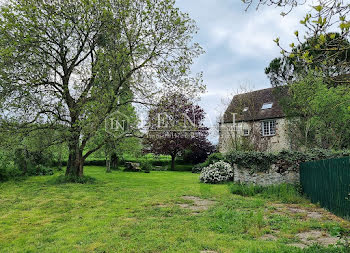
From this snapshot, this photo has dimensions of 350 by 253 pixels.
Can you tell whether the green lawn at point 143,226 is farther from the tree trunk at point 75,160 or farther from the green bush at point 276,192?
the tree trunk at point 75,160

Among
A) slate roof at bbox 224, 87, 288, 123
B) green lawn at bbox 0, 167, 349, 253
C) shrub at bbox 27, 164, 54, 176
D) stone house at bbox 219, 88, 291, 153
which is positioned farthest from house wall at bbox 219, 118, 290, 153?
green lawn at bbox 0, 167, 349, 253

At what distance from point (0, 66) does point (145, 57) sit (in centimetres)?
696

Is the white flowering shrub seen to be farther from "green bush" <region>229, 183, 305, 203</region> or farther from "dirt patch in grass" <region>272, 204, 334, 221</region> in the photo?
→ "dirt patch in grass" <region>272, 204, 334, 221</region>

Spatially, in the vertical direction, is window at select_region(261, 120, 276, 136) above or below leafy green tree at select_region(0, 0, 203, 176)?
below

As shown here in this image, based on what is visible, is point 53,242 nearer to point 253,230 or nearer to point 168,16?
point 253,230

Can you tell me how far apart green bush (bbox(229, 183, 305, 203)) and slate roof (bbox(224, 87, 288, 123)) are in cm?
1439

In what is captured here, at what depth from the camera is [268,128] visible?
2752 centimetres

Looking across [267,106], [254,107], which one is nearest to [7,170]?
[254,107]

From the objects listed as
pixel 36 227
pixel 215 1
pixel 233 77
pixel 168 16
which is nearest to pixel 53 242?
pixel 36 227

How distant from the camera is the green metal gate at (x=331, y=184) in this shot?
253 inches

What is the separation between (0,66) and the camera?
12141 millimetres

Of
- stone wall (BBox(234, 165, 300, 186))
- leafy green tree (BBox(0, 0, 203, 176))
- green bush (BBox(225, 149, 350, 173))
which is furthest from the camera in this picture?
leafy green tree (BBox(0, 0, 203, 176))

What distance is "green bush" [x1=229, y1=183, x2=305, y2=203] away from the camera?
948 centimetres

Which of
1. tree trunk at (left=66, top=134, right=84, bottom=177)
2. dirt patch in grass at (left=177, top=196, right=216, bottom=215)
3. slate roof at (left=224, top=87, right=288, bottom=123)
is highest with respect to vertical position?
slate roof at (left=224, top=87, right=288, bottom=123)
